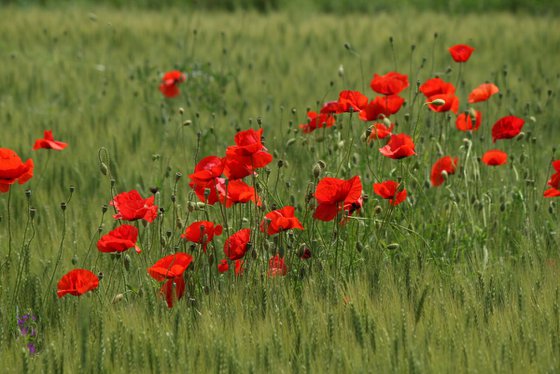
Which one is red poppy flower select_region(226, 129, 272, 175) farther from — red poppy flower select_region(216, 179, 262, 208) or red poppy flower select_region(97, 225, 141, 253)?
red poppy flower select_region(97, 225, 141, 253)

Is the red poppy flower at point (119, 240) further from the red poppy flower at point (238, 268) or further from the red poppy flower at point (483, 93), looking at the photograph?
the red poppy flower at point (483, 93)

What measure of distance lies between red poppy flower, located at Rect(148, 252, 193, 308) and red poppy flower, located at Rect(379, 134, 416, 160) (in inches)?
22.0

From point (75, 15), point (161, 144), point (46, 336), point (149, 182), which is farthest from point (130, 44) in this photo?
point (46, 336)

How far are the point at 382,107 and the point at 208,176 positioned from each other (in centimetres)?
67

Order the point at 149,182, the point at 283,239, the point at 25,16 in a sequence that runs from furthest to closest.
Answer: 1. the point at 25,16
2. the point at 149,182
3. the point at 283,239

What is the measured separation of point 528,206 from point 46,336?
5.10ft

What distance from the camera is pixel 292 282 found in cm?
218

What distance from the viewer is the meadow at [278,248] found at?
1797 mm

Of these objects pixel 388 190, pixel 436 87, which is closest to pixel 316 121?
pixel 436 87

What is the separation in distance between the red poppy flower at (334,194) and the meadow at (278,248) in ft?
0.12

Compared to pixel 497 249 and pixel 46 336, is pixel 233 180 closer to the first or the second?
pixel 46 336

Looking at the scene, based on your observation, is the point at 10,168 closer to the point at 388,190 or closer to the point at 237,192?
the point at 237,192

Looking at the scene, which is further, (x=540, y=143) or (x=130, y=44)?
(x=130, y=44)

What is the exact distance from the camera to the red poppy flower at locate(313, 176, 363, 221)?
6.78 ft
